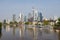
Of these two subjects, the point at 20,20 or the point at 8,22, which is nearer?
the point at 20,20

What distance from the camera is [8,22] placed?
115375 mm

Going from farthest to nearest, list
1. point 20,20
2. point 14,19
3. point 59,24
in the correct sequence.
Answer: point 14,19, point 20,20, point 59,24

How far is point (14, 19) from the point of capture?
10888 centimetres

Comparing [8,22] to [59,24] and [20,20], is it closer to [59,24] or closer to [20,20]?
[20,20]


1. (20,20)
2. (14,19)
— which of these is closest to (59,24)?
(20,20)

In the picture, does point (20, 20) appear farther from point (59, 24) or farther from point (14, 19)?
point (59, 24)

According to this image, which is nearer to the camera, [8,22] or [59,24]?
[59,24]

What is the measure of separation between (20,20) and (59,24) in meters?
45.2

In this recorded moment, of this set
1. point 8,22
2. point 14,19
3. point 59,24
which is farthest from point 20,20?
point 59,24

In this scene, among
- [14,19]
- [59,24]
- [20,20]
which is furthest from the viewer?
[14,19]

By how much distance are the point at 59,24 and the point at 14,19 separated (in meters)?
58.6

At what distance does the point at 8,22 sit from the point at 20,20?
2122 cm

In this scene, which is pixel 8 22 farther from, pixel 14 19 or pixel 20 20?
pixel 20 20

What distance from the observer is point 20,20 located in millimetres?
96312
